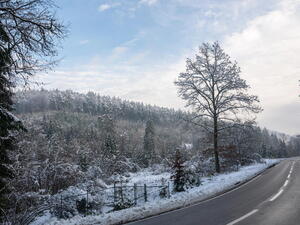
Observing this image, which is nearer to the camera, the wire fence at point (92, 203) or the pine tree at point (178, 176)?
the wire fence at point (92, 203)

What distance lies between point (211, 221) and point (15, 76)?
716 cm

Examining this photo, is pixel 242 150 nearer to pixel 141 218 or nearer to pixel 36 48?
pixel 141 218

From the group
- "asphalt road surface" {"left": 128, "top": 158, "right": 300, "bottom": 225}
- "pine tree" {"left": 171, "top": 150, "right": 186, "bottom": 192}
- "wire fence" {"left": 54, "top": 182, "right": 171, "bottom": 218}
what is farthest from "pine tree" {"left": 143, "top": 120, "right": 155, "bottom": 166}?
"asphalt road surface" {"left": 128, "top": 158, "right": 300, "bottom": 225}

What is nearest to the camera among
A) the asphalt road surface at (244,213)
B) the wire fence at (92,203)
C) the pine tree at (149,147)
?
the asphalt road surface at (244,213)

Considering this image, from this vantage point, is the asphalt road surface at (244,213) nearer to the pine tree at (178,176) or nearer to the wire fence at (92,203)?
the wire fence at (92,203)

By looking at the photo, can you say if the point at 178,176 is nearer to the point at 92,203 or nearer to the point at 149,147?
the point at 92,203

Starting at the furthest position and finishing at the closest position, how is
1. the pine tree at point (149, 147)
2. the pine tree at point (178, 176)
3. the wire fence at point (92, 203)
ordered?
the pine tree at point (149, 147), the pine tree at point (178, 176), the wire fence at point (92, 203)

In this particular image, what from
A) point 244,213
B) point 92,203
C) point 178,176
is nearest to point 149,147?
point 178,176

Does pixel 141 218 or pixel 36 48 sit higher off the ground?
pixel 36 48

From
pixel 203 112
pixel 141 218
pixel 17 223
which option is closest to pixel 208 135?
pixel 203 112

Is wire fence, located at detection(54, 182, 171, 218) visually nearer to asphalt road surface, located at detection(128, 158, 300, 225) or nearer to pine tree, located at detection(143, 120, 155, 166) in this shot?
asphalt road surface, located at detection(128, 158, 300, 225)

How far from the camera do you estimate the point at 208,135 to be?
28.0 meters

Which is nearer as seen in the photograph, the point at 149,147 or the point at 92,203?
the point at 92,203

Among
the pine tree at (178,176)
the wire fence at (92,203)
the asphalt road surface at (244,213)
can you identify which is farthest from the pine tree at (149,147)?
the asphalt road surface at (244,213)
